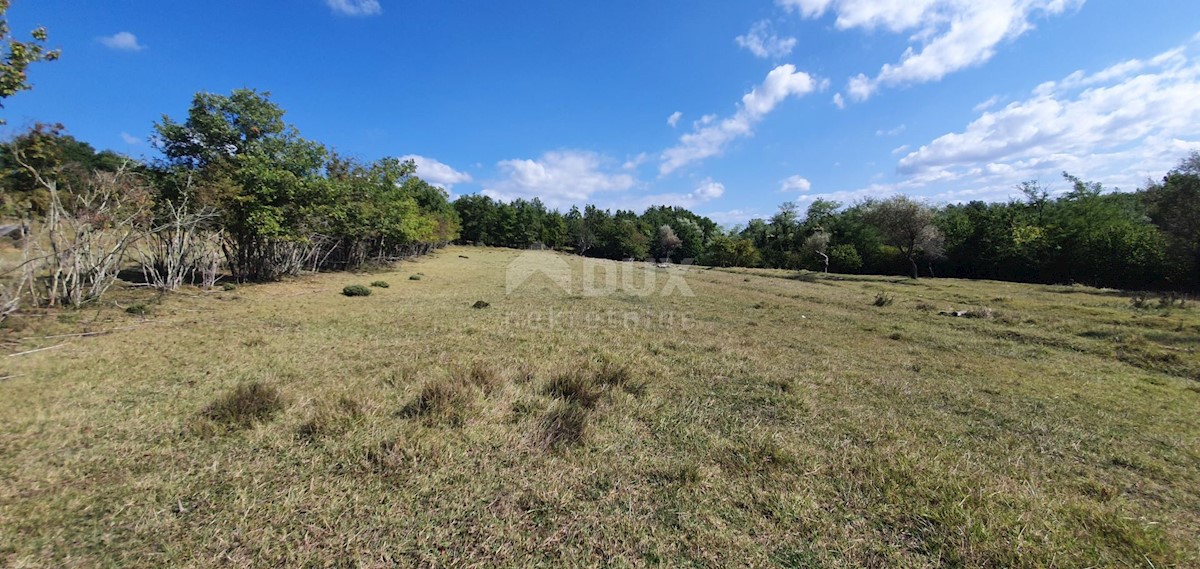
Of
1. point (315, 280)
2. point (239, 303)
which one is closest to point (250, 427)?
point (239, 303)

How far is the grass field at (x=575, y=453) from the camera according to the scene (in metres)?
3.14

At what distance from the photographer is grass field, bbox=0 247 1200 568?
10.3ft

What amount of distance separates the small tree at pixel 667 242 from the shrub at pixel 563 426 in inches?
2926

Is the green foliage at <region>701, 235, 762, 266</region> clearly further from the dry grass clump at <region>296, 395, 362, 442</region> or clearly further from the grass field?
the dry grass clump at <region>296, 395, 362, 442</region>

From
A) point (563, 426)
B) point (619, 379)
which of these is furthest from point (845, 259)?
point (563, 426)

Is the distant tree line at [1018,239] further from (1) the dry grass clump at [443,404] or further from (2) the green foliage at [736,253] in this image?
(1) the dry grass clump at [443,404]

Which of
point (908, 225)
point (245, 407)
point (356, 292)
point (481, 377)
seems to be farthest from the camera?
point (908, 225)

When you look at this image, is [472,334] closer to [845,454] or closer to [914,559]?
[845,454]

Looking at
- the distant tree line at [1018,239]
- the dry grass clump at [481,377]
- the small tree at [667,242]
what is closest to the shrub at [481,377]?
the dry grass clump at [481,377]

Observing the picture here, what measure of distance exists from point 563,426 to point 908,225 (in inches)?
1571

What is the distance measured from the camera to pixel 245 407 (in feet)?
16.3

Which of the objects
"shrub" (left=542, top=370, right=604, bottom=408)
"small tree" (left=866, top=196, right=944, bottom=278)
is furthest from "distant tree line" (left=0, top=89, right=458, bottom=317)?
"small tree" (left=866, top=196, right=944, bottom=278)

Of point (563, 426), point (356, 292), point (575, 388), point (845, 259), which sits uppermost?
point (845, 259)

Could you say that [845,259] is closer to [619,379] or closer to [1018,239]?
[1018,239]
